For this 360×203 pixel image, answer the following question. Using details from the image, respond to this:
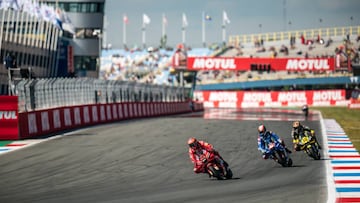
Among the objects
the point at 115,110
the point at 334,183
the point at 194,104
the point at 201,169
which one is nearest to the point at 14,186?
the point at 201,169

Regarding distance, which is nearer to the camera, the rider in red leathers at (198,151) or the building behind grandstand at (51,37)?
the rider in red leathers at (198,151)

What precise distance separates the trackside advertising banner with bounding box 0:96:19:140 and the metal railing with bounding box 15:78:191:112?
14.0 inches

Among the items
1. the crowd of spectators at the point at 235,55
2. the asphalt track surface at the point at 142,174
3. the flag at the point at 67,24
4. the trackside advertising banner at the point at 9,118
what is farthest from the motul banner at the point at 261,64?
the trackside advertising banner at the point at 9,118

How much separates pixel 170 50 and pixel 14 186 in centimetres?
11349

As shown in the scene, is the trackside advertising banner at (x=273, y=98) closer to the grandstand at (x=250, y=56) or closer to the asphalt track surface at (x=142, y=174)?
the grandstand at (x=250, y=56)

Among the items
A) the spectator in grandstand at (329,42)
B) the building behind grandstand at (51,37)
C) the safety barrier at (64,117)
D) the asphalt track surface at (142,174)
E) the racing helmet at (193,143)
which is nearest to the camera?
the asphalt track surface at (142,174)

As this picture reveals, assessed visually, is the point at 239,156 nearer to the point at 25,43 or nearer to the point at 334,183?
the point at 334,183

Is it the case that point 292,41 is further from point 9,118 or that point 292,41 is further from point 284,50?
point 9,118

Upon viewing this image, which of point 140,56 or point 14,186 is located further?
point 140,56

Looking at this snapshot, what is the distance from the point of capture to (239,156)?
19016mm

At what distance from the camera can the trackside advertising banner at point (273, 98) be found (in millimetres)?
81188

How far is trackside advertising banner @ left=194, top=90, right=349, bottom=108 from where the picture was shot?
8119 cm

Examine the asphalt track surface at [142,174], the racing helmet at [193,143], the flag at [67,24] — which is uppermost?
the flag at [67,24]

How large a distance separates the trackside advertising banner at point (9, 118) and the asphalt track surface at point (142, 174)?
54.6 inches
